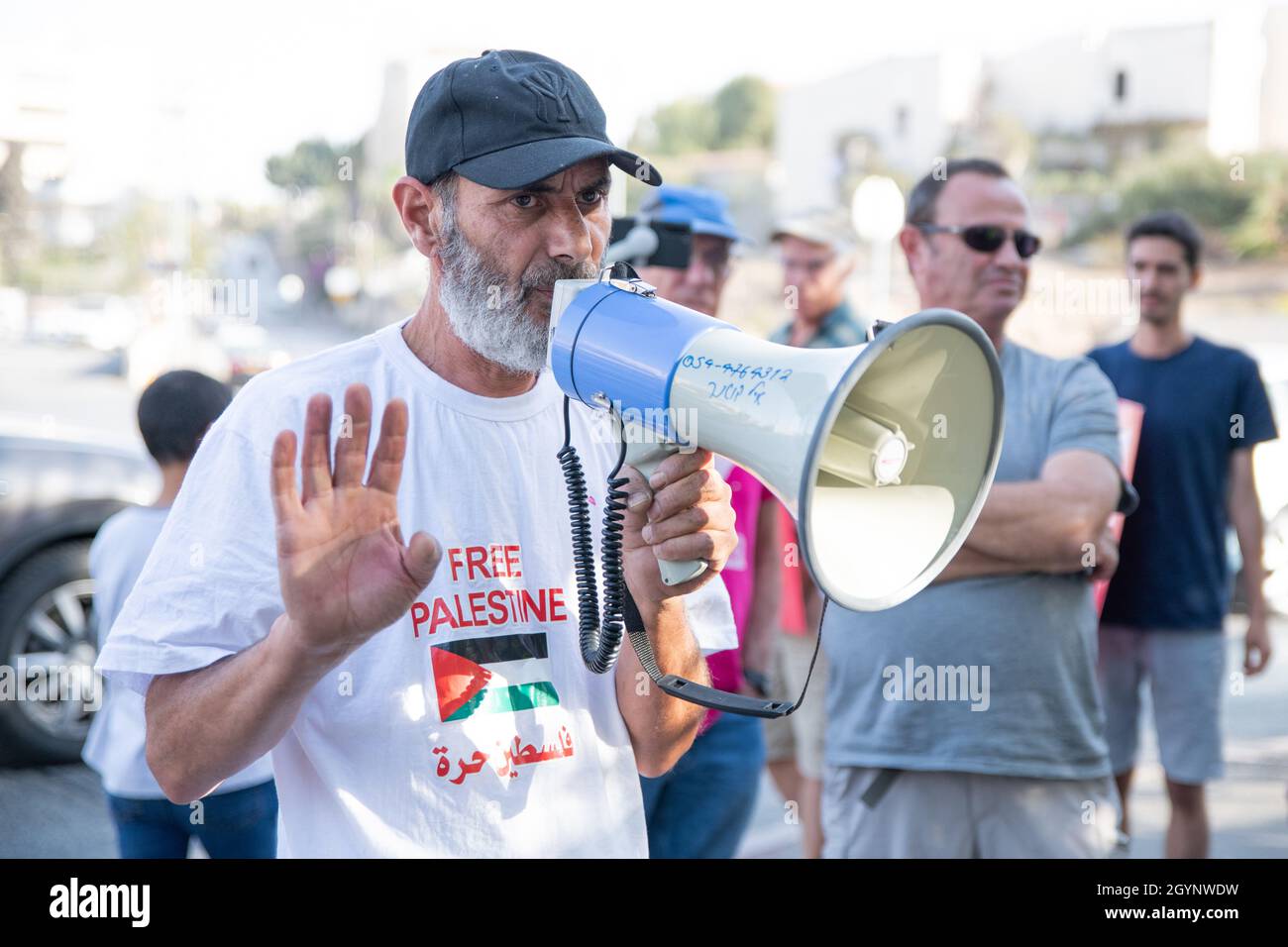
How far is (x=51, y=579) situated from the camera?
522 cm

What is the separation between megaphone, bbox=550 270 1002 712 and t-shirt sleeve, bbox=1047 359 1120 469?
4.78 ft

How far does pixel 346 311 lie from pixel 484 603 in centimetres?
2788

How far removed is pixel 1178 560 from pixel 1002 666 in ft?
4.73

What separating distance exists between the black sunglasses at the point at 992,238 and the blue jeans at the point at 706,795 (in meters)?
1.32

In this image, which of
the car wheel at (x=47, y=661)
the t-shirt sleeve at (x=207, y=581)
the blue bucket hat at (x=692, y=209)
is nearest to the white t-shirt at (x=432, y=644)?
the t-shirt sleeve at (x=207, y=581)

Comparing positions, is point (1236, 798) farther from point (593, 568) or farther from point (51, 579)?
point (51, 579)

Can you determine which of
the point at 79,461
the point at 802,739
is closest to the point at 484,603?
the point at 802,739

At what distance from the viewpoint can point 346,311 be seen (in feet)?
94.1

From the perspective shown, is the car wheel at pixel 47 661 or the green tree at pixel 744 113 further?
the green tree at pixel 744 113

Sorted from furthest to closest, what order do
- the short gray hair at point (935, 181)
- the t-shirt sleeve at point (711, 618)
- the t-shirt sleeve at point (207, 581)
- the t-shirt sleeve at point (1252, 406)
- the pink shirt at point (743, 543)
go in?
the t-shirt sleeve at point (1252, 406)
the pink shirt at point (743, 543)
the short gray hair at point (935, 181)
the t-shirt sleeve at point (711, 618)
the t-shirt sleeve at point (207, 581)

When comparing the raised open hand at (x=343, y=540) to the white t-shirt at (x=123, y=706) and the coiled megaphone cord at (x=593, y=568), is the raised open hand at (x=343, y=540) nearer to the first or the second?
the coiled megaphone cord at (x=593, y=568)

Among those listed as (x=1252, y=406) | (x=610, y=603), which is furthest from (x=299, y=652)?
(x=1252, y=406)

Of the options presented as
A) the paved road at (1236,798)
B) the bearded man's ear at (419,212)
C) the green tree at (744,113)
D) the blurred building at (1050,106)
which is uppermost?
the green tree at (744,113)

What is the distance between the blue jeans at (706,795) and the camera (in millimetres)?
3348
